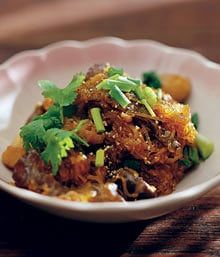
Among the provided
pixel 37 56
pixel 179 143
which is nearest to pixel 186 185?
pixel 179 143

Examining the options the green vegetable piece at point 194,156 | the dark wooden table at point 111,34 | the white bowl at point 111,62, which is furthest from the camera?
the white bowl at point 111,62

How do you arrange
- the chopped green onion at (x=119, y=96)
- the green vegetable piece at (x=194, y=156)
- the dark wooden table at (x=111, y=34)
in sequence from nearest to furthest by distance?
the dark wooden table at (x=111, y=34)
the chopped green onion at (x=119, y=96)
the green vegetable piece at (x=194, y=156)

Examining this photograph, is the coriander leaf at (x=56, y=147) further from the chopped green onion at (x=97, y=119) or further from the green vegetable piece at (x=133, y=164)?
the green vegetable piece at (x=133, y=164)

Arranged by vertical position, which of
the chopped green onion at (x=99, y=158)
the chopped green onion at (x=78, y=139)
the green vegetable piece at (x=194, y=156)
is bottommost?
the green vegetable piece at (x=194, y=156)

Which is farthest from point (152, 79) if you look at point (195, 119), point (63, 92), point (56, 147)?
point (56, 147)

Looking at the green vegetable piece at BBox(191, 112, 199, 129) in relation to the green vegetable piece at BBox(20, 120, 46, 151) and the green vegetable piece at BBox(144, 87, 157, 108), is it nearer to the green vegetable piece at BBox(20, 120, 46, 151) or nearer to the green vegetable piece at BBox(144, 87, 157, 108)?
the green vegetable piece at BBox(144, 87, 157, 108)

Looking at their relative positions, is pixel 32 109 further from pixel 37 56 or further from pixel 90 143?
pixel 90 143

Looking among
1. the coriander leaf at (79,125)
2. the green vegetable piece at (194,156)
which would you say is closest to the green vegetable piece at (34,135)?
the coriander leaf at (79,125)

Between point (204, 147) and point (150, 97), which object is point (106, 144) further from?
point (204, 147)
